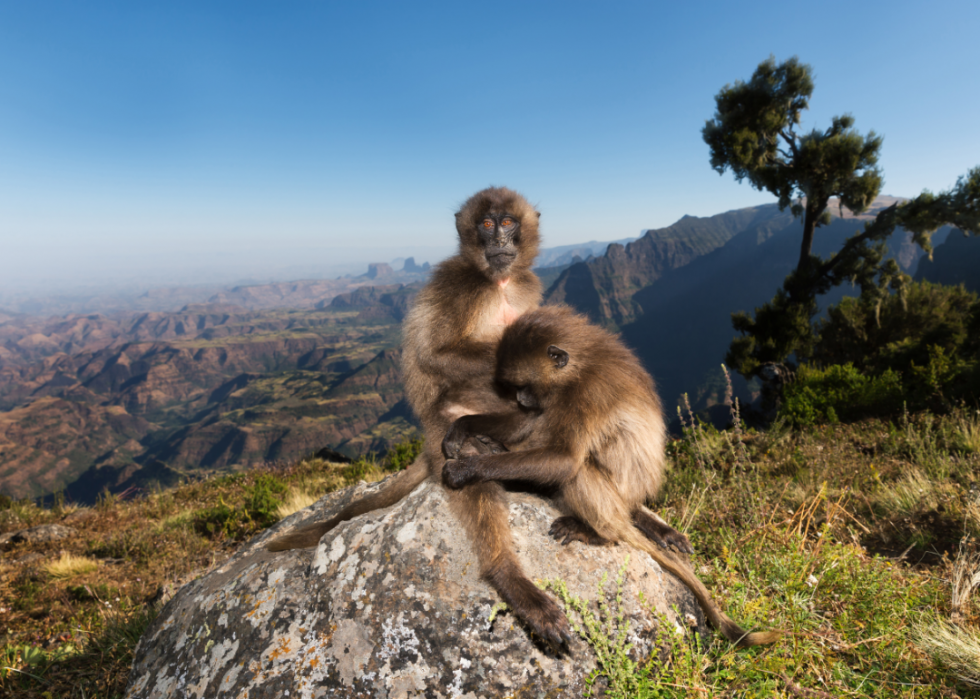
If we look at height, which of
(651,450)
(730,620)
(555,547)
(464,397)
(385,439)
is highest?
(464,397)

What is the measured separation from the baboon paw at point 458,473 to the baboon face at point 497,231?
2.37 meters

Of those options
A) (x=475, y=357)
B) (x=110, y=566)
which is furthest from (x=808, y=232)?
(x=110, y=566)

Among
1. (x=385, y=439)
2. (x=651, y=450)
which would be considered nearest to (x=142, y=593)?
(x=651, y=450)

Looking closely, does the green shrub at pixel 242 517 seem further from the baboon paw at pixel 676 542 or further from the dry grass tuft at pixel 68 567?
the baboon paw at pixel 676 542

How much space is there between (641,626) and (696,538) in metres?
1.97

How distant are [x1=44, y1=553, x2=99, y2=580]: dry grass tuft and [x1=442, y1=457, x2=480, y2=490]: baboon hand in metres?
6.98

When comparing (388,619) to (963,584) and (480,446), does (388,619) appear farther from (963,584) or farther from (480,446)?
(963,584)

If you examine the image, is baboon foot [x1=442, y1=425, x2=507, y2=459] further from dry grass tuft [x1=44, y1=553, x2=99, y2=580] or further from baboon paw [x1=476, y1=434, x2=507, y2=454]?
dry grass tuft [x1=44, y1=553, x2=99, y2=580]

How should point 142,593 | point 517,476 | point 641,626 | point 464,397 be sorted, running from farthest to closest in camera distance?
point 142,593, point 464,397, point 517,476, point 641,626

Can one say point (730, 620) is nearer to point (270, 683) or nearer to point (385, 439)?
point (270, 683)

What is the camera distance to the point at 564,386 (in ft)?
12.0

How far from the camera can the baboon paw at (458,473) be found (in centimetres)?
331

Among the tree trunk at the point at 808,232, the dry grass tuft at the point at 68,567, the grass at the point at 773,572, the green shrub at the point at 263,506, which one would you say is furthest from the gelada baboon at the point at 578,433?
the tree trunk at the point at 808,232

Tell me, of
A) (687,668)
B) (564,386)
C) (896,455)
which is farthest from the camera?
(896,455)
